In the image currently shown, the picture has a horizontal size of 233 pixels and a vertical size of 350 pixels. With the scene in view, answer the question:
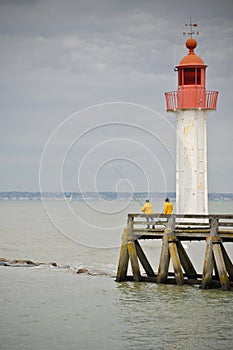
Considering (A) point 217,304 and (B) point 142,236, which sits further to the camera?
(B) point 142,236

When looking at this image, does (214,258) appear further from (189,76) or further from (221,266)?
(189,76)

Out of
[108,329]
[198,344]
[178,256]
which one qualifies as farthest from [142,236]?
[198,344]

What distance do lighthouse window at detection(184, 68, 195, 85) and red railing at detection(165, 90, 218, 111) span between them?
1.55 feet

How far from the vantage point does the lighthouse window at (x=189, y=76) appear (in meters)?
28.5

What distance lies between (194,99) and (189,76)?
3.29ft

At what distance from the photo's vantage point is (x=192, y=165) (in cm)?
2817

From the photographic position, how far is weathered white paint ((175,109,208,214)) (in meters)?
28.1

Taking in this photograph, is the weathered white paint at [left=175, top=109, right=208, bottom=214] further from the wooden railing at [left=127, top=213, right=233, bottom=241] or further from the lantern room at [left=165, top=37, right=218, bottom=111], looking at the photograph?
the wooden railing at [left=127, top=213, right=233, bottom=241]

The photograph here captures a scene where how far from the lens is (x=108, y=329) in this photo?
1631cm

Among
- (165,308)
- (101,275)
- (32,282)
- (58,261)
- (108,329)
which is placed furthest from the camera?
(58,261)

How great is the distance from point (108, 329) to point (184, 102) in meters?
13.6

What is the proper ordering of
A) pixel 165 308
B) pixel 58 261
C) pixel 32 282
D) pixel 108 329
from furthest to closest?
pixel 58 261, pixel 32 282, pixel 165 308, pixel 108 329

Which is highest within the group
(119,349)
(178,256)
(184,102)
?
(184,102)

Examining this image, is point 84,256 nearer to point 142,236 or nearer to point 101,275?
point 101,275
